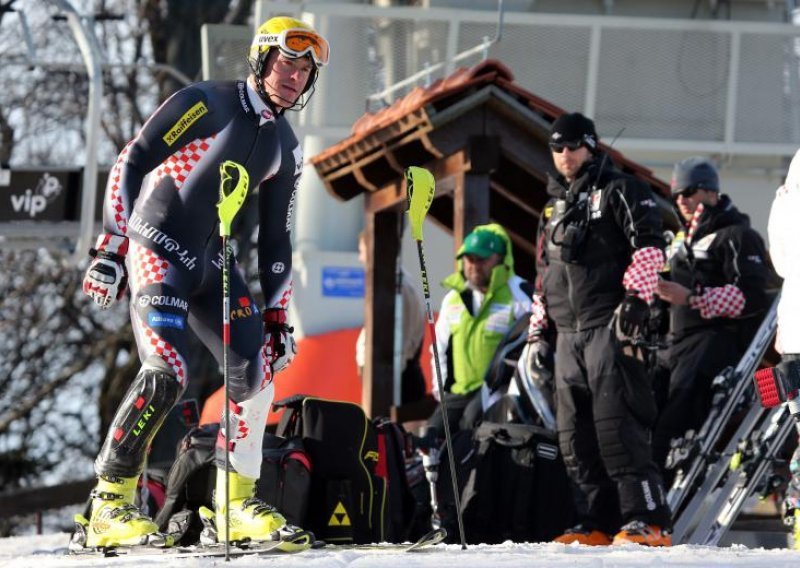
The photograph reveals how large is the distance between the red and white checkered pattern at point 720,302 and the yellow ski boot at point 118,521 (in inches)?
144

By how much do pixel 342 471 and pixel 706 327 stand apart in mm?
2276

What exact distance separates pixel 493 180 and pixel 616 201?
3343 mm

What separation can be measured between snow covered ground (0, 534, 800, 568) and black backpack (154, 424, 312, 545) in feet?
5.33

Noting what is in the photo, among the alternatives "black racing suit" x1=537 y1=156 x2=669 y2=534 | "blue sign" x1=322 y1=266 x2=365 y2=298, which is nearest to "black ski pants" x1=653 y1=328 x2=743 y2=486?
"black racing suit" x1=537 y1=156 x2=669 y2=534

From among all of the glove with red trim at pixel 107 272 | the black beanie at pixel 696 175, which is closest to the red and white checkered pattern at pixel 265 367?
the glove with red trim at pixel 107 272

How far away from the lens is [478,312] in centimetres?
1021

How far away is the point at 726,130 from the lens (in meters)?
18.8

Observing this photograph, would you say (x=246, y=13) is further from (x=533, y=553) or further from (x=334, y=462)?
(x=533, y=553)

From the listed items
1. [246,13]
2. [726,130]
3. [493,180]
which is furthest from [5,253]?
[493,180]

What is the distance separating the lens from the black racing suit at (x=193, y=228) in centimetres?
716

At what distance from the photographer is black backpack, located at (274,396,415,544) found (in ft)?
28.2

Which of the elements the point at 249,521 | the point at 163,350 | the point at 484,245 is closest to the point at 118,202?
the point at 163,350

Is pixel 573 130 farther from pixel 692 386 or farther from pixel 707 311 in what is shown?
pixel 692 386

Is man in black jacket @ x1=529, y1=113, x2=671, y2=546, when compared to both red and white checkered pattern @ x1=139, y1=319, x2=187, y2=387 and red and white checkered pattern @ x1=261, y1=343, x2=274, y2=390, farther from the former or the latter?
red and white checkered pattern @ x1=139, y1=319, x2=187, y2=387
